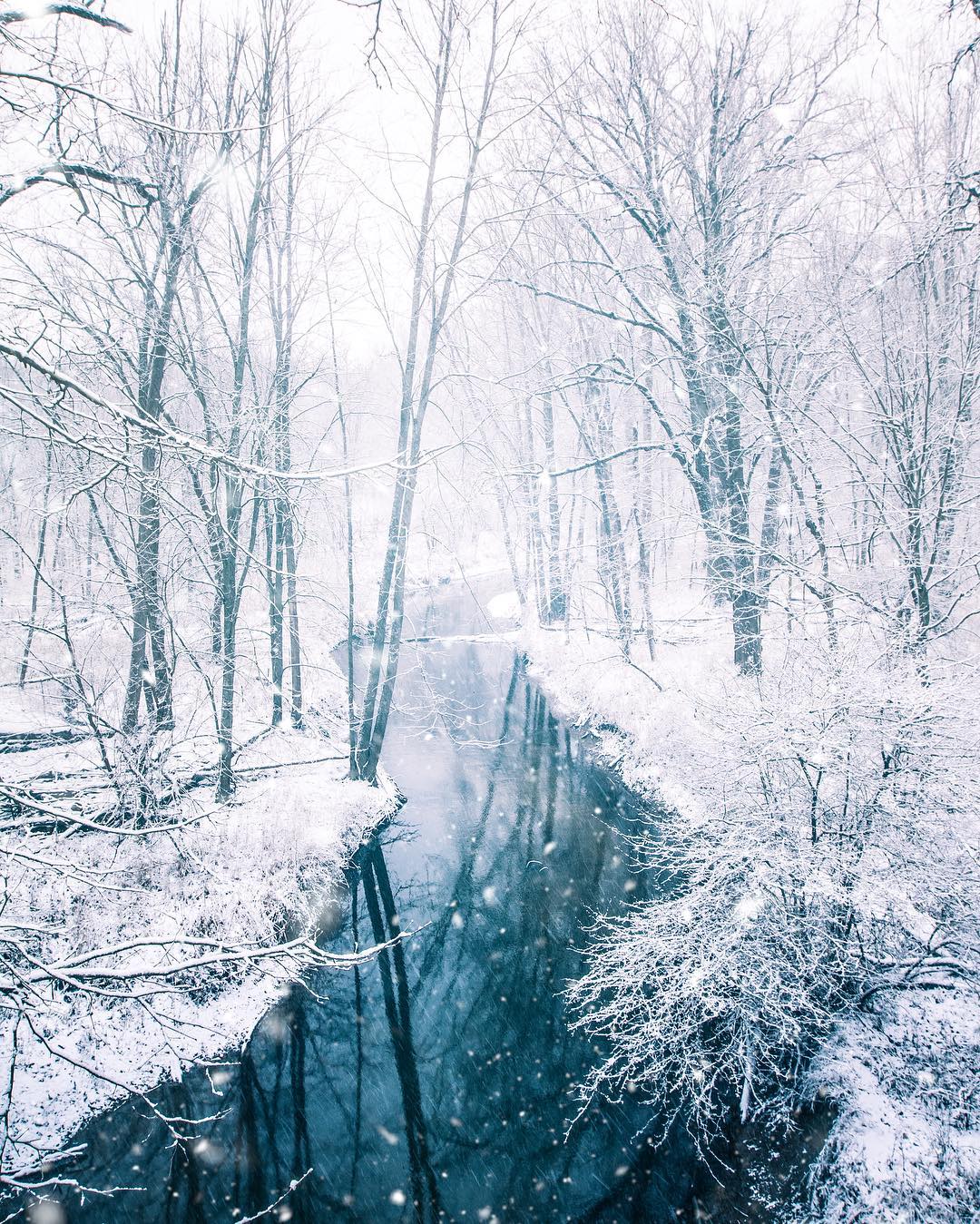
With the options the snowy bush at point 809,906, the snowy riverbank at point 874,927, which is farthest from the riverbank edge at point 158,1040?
the snowy riverbank at point 874,927

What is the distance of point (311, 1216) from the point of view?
490 cm

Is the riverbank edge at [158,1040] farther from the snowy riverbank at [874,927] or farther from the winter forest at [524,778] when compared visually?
the snowy riverbank at [874,927]

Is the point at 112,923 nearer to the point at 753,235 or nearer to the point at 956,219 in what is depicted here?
the point at 956,219

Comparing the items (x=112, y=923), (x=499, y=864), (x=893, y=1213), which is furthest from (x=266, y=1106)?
(x=893, y=1213)

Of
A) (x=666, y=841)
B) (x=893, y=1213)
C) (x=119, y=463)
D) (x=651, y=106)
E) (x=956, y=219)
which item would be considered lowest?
(x=893, y=1213)

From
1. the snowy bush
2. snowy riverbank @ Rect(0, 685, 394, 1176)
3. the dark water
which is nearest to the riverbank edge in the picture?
snowy riverbank @ Rect(0, 685, 394, 1176)

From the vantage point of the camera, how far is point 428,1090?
586 centimetres

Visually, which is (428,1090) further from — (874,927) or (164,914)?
(874,927)

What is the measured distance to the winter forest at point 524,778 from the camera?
462 centimetres

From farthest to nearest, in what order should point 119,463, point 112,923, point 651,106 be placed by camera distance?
point 651,106 → point 112,923 → point 119,463

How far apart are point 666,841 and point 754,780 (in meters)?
3.66

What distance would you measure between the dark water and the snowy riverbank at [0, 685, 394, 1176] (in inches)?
13.6

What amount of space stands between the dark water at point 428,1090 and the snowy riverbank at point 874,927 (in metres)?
1.03

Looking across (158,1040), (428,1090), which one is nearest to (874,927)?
(428,1090)
